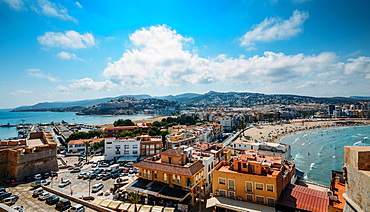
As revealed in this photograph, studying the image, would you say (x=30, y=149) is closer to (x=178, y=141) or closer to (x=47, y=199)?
(x=47, y=199)

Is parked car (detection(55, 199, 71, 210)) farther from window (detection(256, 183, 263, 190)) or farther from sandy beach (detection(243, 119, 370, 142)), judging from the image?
sandy beach (detection(243, 119, 370, 142))

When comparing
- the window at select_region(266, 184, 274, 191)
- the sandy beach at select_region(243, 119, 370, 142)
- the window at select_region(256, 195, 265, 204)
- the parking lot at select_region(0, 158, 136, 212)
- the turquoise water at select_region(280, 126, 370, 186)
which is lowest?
the turquoise water at select_region(280, 126, 370, 186)

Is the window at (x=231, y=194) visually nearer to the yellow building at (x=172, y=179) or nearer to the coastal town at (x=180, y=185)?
the coastal town at (x=180, y=185)

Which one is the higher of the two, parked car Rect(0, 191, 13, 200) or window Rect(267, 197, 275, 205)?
window Rect(267, 197, 275, 205)

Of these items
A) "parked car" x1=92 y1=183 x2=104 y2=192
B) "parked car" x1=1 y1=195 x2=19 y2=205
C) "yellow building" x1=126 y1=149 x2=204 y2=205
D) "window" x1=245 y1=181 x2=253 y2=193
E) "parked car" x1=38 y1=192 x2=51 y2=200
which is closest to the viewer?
"window" x1=245 y1=181 x2=253 y2=193

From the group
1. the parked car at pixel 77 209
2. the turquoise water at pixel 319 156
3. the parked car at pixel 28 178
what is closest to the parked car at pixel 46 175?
the parked car at pixel 28 178

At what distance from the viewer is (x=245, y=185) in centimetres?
1709

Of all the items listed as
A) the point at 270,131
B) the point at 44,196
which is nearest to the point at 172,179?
the point at 44,196

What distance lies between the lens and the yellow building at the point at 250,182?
1619 cm

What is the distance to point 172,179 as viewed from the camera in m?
20.2

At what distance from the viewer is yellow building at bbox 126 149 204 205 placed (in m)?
19.0

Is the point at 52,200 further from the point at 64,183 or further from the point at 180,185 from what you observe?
the point at 180,185

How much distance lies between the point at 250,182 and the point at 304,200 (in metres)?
4.47

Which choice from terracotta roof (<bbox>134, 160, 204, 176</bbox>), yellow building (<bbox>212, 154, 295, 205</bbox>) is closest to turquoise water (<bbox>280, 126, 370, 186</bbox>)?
yellow building (<bbox>212, 154, 295, 205</bbox>)
